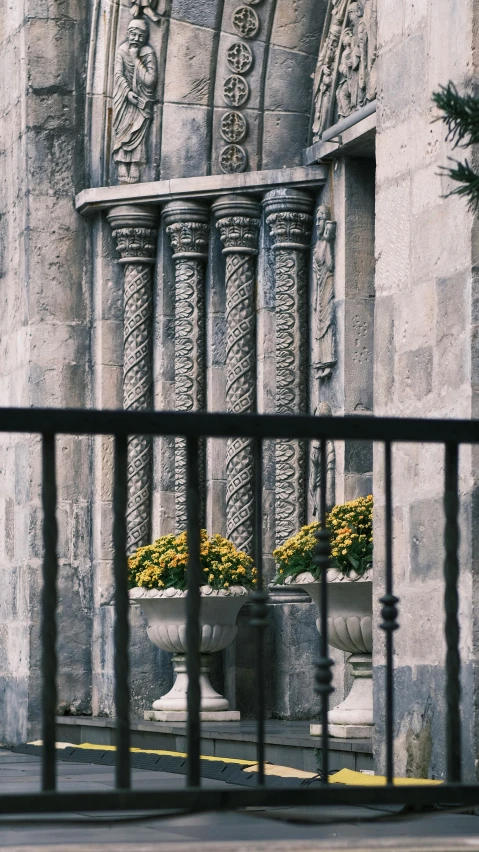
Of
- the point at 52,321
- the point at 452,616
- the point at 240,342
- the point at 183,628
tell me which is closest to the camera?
the point at 452,616

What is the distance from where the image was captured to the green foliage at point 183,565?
7945 mm

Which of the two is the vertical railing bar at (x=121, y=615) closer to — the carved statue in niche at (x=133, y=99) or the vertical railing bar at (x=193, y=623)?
the vertical railing bar at (x=193, y=623)

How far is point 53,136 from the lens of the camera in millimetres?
8961

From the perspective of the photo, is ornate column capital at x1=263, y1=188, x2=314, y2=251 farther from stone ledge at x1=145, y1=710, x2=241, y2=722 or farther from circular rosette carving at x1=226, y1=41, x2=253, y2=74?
stone ledge at x1=145, y1=710, x2=241, y2=722

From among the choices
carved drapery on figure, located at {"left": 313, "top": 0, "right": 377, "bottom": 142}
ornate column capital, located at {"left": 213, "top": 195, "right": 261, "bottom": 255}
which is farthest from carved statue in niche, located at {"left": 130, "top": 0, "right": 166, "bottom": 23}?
ornate column capital, located at {"left": 213, "top": 195, "right": 261, "bottom": 255}

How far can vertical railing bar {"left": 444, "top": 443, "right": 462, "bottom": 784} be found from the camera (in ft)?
9.41

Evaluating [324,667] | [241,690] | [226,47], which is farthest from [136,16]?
[324,667]

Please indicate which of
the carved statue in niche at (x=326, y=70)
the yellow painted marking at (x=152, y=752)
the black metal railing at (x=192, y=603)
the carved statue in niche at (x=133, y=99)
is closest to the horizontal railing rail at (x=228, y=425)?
the black metal railing at (x=192, y=603)

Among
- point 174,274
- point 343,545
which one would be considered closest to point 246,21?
point 174,274

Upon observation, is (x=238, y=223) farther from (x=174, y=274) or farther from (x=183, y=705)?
(x=183, y=705)

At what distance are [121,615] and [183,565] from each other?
530 cm

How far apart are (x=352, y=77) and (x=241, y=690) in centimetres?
324

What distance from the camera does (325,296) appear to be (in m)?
8.06

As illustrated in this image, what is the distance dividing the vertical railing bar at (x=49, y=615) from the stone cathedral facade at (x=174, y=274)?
5.04m
